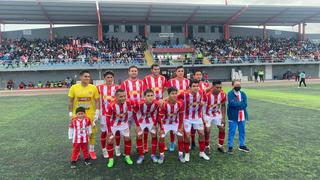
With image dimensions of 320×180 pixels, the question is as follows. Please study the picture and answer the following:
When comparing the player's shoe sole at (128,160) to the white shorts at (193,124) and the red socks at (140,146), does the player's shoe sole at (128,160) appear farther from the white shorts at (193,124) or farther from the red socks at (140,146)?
the white shorts at (193,124)

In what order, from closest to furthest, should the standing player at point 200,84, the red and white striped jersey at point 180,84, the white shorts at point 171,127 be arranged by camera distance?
1. the white shorts at point 171,127
2. the standing player at point 200,84
3. the red and white striped jersey at point 180,84

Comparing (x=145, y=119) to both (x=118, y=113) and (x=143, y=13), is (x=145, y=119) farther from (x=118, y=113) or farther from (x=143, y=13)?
(x=143, y=13)

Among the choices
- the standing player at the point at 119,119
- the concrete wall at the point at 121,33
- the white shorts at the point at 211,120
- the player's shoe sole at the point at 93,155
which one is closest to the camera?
the standing player at the point at 119,119

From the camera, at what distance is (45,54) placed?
3497 cm

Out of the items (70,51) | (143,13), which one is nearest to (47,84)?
(70,51)

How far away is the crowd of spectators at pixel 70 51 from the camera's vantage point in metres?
33.7

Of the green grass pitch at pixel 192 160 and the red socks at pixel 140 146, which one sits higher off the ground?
the red socks at pixel 140 146

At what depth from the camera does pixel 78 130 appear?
5809 millimetres

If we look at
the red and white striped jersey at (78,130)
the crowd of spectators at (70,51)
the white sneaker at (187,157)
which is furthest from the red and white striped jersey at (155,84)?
the crowd of spectators at (70,51)

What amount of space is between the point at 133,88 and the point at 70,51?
3223cm

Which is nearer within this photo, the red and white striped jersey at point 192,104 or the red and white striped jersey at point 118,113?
the red and white striped jersey at point 118,113

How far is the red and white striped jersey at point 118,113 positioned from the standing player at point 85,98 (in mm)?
544

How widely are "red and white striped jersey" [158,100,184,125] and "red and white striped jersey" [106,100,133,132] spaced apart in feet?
2.26

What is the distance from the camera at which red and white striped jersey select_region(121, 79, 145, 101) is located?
6.39 meters
